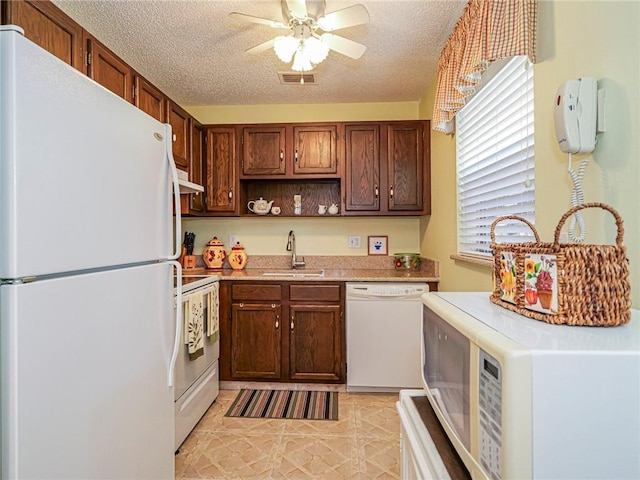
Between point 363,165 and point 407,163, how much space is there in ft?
1.24

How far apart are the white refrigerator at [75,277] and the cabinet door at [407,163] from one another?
2.06 metres

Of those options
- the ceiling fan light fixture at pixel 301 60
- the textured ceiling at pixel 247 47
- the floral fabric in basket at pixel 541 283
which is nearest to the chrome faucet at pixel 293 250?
the textured ceiling at pixel 247 47

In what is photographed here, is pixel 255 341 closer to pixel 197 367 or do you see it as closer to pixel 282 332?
pixel 282 332

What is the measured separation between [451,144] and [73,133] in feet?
7.19

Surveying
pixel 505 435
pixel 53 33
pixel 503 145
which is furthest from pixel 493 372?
pixel 53 33

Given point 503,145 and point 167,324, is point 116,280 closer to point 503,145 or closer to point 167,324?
point 167,324

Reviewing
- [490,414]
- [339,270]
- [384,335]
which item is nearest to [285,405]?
[384,335]

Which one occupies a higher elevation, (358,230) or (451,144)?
(451,144)

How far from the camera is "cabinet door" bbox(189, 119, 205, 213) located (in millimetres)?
2832

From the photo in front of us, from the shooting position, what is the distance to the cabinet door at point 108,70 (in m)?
1.73

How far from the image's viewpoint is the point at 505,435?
55 cm

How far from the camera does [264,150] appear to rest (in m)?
3.01

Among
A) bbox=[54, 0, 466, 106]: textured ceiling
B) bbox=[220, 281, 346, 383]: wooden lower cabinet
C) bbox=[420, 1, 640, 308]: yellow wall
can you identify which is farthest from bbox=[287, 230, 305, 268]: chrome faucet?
bbox=[420, 1, 640, 308]: yellow wall

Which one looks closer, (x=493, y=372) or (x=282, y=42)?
(x=493, y=372)
